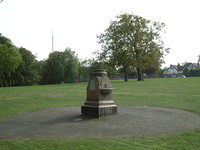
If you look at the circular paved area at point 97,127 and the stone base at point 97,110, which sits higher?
the stone base at point 97,110

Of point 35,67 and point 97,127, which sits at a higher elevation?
point 35,67

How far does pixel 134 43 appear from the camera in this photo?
48656 millimetres

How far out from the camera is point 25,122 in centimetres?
916

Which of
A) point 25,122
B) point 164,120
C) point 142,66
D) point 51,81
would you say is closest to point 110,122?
point 164,120

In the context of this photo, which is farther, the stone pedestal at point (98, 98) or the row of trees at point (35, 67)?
the row of trees at point (35, 67)

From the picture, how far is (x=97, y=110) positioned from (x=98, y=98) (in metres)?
0.64

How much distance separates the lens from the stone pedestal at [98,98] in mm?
10258

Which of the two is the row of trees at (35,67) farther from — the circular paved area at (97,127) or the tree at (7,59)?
the circular paved area at (97,127)

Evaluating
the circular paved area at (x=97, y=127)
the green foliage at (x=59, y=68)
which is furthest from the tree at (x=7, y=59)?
the circular paved area at (x=97, y=127)

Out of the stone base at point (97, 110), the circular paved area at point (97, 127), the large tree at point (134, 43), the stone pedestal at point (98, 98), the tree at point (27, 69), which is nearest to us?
the circular paved area at point (97, 127)

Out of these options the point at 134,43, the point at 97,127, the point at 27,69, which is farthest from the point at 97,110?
the point at 27,69

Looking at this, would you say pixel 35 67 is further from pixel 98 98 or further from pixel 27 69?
pixel 98 98

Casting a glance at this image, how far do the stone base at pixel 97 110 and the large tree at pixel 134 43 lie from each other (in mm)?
37595

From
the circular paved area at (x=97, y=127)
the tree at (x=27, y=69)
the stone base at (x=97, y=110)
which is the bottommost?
the circular paved area at (x=97, y=127)
